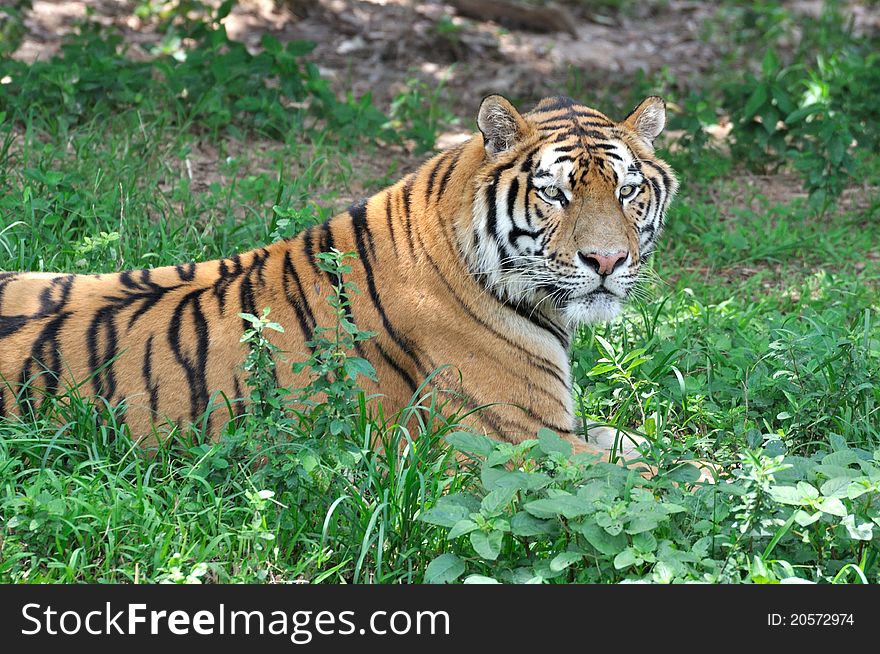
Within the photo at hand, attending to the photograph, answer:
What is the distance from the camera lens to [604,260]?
3.42 meters

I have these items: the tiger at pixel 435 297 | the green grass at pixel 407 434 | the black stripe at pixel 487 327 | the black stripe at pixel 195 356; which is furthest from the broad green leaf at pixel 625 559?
the black stripe at pixel 195 356

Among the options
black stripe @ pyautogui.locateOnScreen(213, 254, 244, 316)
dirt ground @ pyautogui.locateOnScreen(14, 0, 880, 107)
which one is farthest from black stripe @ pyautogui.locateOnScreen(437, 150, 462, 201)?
dirt ground @ pyautogui.locateOnScreen(14, 0, 880, 107)

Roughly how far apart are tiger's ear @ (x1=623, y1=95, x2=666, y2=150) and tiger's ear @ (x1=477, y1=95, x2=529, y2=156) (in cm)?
40

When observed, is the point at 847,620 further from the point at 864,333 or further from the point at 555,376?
the point at 864,333

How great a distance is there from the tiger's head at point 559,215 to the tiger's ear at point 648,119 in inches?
5.3

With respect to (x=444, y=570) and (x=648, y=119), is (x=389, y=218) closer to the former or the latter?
(x=648, y=119)

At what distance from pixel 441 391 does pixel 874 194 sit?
387cm

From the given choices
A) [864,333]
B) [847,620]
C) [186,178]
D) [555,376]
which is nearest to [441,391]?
[555,376]

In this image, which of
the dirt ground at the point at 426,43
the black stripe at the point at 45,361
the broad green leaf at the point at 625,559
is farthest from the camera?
the dirt ground at the point at 426,43

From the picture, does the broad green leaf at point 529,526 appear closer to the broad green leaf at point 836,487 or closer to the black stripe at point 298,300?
the broad green leaf at point 836,487

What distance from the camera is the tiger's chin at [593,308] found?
3.53m

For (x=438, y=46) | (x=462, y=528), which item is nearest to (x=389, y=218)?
(x=462, y=528)

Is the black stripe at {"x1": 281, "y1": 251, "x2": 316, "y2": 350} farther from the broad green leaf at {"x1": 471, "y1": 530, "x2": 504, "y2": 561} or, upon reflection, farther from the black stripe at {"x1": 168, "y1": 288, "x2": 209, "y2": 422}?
the broad green leaf at {"x1": 471, "y1": 530, "x2": 504, "y2": 561}

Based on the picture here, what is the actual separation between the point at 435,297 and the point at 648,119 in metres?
0.95
